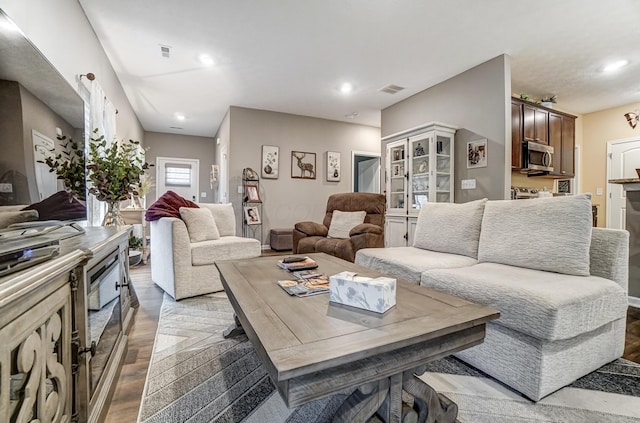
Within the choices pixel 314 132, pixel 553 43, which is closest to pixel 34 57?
pixel 553 43

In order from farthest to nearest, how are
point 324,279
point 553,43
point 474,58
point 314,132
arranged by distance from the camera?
point 314,132 < point 474,58 < point 553,43 < point 324,279

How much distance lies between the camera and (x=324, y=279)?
1448 millimetres

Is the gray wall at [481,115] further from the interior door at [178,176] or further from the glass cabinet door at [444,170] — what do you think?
the interior door at [178,176]

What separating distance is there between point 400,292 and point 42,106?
5.39ft

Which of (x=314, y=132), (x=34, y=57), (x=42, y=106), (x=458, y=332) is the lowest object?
(x=458, y=332)

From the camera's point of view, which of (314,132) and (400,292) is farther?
(314,132)

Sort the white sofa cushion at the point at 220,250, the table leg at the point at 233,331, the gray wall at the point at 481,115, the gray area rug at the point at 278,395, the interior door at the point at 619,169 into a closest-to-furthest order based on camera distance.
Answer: the gray area rug at the point at 278,395 < the table leg at the point at 233,331 < the white sofa cushion at the point at 220,250 < the gray wall at the point at 481,115 < the interior door at the point at 619,169

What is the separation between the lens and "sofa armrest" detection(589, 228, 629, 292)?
1.57 m

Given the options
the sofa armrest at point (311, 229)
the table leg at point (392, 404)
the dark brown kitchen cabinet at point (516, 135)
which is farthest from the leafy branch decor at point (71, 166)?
the dark brown kitchen cabinet at point (516, 135)

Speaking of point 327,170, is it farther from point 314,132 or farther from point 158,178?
point 158,178

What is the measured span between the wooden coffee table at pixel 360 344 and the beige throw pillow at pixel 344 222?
246cm

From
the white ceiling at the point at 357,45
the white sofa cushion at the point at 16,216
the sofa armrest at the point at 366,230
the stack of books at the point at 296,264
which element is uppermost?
the white ceiling at the point at 357,45

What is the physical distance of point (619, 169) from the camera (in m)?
4.93

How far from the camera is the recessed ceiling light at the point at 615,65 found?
347cm
